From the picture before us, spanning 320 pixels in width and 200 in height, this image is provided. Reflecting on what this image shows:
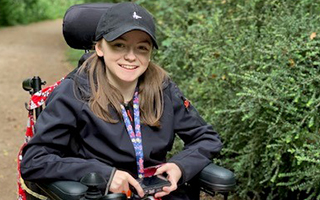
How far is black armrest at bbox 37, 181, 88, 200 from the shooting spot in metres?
2.19

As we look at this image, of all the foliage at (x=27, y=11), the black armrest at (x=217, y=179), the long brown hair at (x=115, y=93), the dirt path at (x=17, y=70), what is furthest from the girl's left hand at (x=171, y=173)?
the foliage at (x=27, y=11)

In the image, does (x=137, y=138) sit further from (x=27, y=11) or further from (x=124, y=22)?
(x=27, y=11)

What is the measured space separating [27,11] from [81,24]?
20812 mm

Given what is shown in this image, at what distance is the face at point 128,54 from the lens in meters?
2.56

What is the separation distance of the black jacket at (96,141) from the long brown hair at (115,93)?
0.04 m

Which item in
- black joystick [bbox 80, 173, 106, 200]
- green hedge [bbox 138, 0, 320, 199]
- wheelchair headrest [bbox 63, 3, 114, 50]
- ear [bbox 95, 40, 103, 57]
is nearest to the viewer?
black joystick [bbox 80, 173, 106, 200]

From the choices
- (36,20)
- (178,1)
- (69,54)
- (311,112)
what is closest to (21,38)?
(69,54)

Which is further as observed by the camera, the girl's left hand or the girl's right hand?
the girl's left hand

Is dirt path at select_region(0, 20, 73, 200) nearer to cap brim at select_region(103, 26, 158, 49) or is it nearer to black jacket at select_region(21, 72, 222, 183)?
black jacket at select_region(21, 72, 222, 183)

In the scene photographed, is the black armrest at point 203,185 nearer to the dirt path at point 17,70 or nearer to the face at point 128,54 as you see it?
the face at point 128,54

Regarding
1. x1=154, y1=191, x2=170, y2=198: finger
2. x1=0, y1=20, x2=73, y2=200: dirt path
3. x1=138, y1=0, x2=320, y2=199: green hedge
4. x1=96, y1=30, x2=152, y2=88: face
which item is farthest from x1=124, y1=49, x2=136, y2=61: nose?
x1=0, y1=20, x2=73, y2=200: dirt path

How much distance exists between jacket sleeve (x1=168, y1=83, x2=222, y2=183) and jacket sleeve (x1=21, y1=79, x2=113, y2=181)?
1.61 feet

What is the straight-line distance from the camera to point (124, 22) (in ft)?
8.18

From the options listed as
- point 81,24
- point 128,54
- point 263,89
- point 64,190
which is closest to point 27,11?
point 263,89
